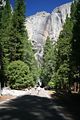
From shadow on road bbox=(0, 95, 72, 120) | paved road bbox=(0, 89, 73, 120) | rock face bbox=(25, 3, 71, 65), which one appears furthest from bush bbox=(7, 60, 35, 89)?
rock face bbox=(25, 3, 71, 65)

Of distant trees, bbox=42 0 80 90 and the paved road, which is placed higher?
distant trees, bbox=42 0 80 90

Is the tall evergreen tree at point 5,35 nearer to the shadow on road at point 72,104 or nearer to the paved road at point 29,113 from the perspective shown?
the shadow on road at point 72,104

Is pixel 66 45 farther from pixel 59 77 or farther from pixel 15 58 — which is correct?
pixel 15 58

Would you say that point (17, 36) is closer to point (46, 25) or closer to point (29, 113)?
point (29, 113)

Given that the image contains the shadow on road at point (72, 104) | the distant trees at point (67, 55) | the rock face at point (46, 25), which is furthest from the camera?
the rock face at point (46, 25)

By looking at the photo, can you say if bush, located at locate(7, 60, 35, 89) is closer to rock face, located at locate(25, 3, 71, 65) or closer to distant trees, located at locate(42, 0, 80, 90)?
distant trees, located at locate(42, 0, 80, 90)

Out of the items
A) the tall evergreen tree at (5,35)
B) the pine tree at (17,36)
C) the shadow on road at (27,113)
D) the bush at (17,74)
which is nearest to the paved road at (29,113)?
the shadow on road at (27,113)

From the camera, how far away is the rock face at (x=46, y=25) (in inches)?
6344

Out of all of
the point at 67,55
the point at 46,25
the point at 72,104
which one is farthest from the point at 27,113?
the point at 46,25

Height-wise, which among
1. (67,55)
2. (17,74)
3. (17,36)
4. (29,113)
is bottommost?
(29,113)

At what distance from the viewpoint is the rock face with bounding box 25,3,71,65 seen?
6344 inches

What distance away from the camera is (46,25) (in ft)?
545

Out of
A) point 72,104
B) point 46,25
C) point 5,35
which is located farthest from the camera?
point 46,25

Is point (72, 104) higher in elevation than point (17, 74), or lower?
lower
